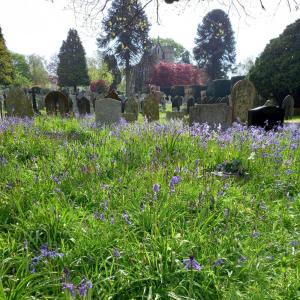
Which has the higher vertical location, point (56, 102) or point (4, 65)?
point (4, 65)

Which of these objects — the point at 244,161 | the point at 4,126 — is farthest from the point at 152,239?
the point at 4,126

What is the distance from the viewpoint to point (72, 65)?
5631 cm

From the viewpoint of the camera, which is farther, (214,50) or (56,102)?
(214,50)

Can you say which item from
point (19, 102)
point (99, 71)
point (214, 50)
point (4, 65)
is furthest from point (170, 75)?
point (19, 102)

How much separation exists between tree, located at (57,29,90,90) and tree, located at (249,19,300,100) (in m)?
39.1

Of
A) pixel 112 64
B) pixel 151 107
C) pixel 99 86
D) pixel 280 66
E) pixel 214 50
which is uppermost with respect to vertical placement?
pixel 214 50

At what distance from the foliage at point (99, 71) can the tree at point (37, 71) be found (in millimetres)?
12085

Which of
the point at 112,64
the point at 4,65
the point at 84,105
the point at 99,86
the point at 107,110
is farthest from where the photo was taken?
the point at 99,86

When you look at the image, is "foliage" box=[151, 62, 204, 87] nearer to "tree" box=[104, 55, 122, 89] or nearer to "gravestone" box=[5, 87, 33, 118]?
"tree" box=[104, 55, 122, 89]

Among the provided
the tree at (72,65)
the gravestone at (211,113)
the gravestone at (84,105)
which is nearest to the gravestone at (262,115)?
the gravestone at (211,113)

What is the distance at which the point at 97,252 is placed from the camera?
253 cm

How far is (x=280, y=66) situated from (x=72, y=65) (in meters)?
42.3

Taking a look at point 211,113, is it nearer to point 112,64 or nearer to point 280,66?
point 280,66

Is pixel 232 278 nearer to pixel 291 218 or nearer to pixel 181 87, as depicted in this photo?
pixel 291 218
